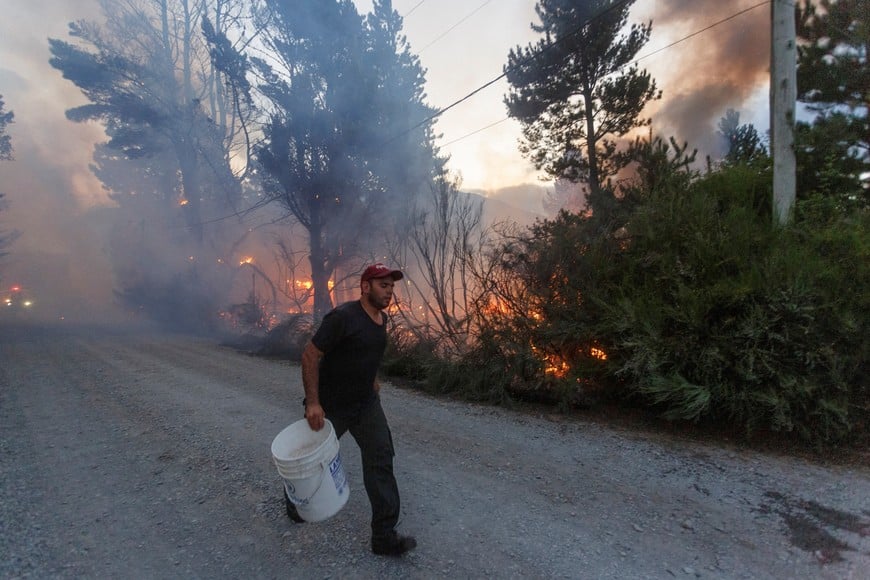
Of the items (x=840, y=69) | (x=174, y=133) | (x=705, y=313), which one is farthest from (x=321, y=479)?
(x=174, y=133)

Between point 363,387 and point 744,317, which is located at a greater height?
point 744,317

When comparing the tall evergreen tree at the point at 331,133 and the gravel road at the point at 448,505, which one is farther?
the tall evergreen tree at the point at 331,133

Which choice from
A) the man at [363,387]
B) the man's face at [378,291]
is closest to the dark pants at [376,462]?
the man at [363,387]

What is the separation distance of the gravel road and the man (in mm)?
297

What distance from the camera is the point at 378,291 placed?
2.71 m

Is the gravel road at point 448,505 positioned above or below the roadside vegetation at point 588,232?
below

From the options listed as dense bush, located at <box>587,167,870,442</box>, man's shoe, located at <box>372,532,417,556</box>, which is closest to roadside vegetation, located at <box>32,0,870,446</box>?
dense bush, located at <box>587,167,870,442</box>

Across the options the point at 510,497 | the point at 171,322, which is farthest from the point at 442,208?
the point at 171,322

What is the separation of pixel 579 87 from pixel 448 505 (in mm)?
12687

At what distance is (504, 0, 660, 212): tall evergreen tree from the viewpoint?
12.0 m

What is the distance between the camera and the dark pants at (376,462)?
2.59m

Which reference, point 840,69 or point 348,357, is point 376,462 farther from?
point 840,69

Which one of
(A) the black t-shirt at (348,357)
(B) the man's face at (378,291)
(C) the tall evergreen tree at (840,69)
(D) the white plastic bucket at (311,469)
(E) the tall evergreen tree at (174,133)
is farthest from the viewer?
(E) the tall evergreen tree at (174,133)

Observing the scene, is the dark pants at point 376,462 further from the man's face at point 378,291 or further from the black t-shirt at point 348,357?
the man's face at point 378,291
